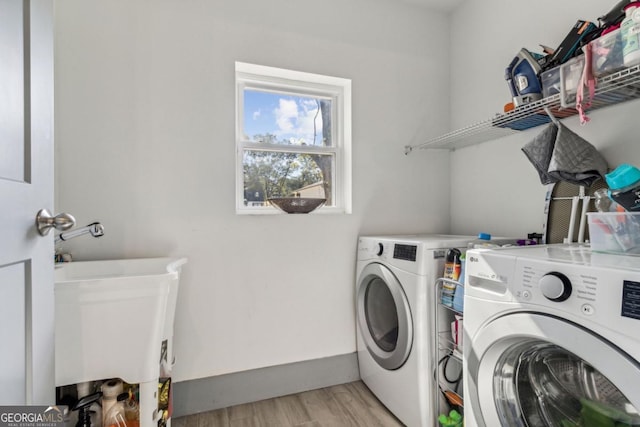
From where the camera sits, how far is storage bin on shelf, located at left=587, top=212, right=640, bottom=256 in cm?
97

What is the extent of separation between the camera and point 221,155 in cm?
176

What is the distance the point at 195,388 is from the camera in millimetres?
1698

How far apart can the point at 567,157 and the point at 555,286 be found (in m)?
0.76

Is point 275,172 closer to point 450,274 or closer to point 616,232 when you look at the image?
point 450,274

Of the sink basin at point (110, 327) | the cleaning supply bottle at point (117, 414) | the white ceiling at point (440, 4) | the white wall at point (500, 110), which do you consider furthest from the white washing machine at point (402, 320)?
the white ceiling at point (440, 4)

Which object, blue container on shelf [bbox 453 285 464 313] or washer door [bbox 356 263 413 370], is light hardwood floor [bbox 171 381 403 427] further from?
blue container on shelf [bbox 453 285 464 313]

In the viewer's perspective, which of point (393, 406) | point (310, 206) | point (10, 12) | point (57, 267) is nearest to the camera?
point (10, 12)

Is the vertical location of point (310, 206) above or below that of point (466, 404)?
above

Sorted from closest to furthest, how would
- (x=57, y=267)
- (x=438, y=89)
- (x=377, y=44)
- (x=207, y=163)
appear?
(x=57, y=267) < (x=207, y=163) < (x=377, y=44) < (x=438, y=89)

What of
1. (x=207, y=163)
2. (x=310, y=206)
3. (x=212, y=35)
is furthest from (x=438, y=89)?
(x=207, y=163)

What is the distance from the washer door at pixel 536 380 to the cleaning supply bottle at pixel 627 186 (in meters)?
0.57

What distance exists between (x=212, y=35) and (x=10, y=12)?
1.21m

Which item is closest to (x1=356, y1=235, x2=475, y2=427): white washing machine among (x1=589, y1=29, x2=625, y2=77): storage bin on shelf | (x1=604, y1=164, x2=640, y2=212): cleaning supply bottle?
(x1=604, y1=164, x2=640, y2=212): cleaning supply bottle

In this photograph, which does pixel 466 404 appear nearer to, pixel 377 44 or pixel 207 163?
pixel 207 163
